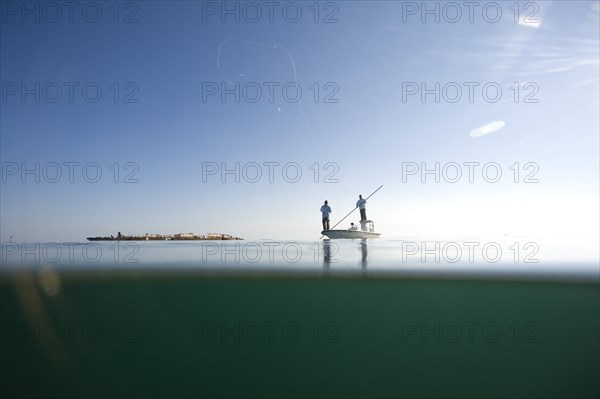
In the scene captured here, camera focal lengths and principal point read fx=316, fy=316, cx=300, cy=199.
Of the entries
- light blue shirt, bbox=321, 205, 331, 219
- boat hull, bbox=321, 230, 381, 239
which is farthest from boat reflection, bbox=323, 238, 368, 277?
light blue shirt, bbox=321, 205, 331, 219

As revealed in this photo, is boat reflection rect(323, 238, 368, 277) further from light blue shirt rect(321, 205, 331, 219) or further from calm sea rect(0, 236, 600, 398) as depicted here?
light blue shirt rect(321, 205, 331, 219)

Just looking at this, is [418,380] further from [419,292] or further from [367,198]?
[367,198]

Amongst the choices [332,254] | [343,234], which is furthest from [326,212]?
[332,254]

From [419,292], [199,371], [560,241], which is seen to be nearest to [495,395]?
[199,371]

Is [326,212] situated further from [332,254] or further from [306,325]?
[306,325]

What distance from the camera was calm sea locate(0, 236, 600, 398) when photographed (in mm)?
4546

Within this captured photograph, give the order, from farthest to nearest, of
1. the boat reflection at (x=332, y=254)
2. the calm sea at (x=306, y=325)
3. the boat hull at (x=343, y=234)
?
1. the boat hull at (x=343, y=234)
2. the boat reflection at (x=332, y=254)
3. the calm sea at (x=306, y=325)

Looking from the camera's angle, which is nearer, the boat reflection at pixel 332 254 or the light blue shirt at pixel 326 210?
the boat reflection at pixel 332 254

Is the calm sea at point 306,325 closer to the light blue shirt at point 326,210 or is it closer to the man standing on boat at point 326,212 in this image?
the man standing on boat at point 326,212

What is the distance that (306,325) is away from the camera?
7766mm

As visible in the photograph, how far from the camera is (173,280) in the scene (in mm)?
15211

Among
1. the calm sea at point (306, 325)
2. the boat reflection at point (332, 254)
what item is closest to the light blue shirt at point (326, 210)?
the boat reflection at point (332, 254)

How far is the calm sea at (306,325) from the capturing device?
4.55m

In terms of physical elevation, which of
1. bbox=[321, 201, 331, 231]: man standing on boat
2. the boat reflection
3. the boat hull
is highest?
bbox=[321, 201, 331, 231]: man standing on boat
